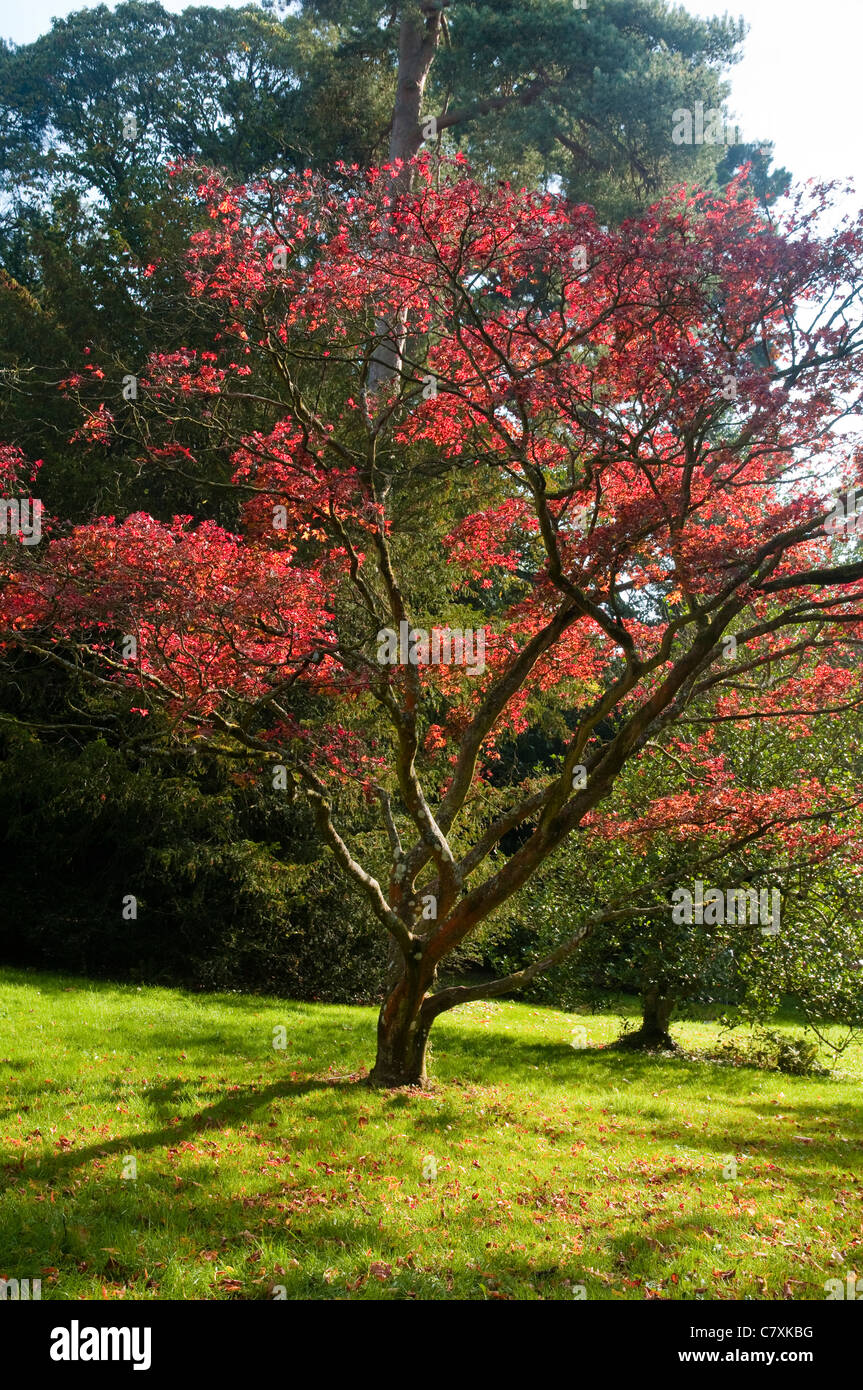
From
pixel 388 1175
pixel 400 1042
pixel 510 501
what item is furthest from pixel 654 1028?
pixel 510 501

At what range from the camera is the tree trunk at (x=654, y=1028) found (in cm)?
1093

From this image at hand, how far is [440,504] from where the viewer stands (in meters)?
12.9

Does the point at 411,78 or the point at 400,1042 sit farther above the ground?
the point at 411,78

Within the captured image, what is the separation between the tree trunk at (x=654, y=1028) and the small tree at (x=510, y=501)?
411cm

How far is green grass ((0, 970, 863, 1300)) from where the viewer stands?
418 cm

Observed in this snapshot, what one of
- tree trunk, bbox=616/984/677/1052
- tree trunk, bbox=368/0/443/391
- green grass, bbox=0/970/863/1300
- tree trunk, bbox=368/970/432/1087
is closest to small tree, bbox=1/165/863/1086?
tree trunk, bbox=368/970/432/1087

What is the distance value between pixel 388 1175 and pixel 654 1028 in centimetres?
650

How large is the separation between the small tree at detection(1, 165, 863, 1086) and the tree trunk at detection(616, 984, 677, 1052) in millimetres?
4107

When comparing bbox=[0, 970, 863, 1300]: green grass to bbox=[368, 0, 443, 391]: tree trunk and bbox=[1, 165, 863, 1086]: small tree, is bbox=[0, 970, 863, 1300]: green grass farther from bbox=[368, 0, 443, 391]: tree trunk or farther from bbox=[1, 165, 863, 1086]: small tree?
bbox=[368, 0, 443, 391]: tree trunk

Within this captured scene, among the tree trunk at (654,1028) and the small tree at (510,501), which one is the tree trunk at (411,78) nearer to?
the small tree at (510,501)

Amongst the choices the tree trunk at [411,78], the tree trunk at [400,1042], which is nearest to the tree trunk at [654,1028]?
the tree trunk at [400,1042]

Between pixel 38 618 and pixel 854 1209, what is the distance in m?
6.29

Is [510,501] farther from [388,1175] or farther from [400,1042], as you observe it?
[388,1175]

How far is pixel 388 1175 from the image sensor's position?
5352 millimetres
